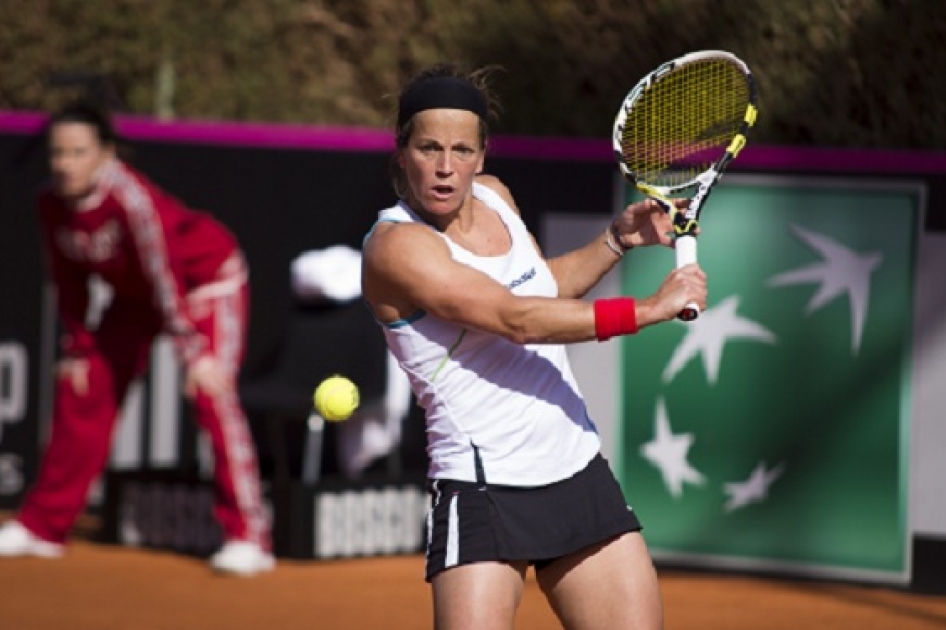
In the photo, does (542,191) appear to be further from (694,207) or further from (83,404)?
(694,207)

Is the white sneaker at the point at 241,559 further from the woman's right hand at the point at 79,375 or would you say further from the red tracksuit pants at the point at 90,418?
the woman's right hand at the point at 79,375

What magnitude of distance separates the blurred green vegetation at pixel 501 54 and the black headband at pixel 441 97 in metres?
2.76

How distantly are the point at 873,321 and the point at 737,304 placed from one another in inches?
22.6

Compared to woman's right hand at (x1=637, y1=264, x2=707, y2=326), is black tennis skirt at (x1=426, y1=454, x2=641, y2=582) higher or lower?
lower

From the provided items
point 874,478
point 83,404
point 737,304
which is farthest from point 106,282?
point 874,478

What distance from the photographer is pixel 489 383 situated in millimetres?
4809

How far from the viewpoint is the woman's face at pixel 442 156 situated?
4684 mm

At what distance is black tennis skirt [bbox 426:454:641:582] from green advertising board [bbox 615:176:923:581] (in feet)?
12.0

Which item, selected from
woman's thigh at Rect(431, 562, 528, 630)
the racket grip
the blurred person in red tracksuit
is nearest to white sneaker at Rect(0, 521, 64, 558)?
the blurred person in red tracksuit

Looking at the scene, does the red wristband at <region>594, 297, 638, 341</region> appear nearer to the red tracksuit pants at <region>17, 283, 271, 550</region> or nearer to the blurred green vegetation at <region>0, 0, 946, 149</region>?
the blurred green vegetation at <region>0, 0, 946, 149</region>

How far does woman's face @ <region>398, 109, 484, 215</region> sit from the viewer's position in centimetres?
468

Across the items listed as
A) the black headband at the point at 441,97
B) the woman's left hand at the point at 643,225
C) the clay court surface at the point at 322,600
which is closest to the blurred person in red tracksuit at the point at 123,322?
the clay court surface at the point at 322,600

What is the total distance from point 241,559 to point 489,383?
4331 mm

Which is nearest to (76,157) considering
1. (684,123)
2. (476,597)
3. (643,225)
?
(684,123)
